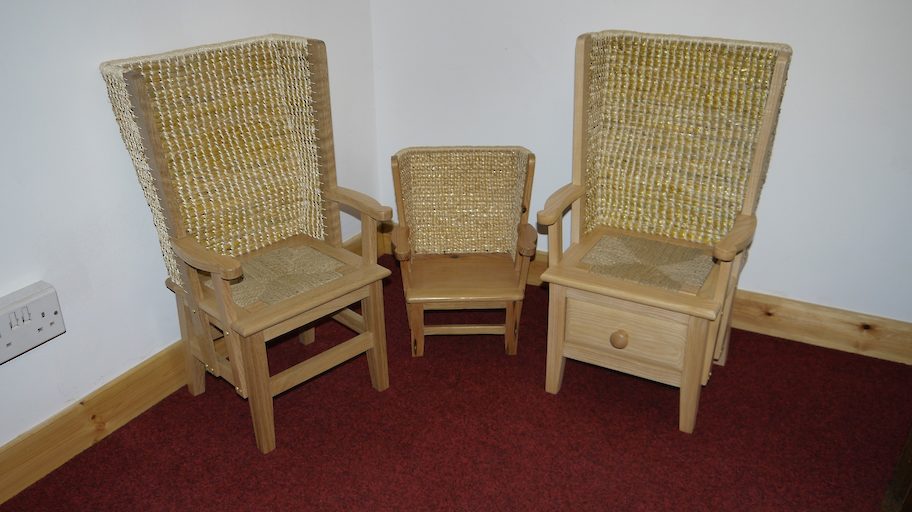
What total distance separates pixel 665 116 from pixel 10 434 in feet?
6.79

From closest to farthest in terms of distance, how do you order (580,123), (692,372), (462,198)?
(692,372), (580,123), (462,198)

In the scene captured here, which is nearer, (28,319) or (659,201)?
(28,319)

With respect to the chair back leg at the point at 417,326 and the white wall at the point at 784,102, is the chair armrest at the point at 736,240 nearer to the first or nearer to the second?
the white wall at the point at 784,102

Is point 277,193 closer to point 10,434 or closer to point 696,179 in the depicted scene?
point 10,434

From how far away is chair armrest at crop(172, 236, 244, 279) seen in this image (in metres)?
1.80

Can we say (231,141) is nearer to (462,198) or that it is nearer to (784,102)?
(462,198)

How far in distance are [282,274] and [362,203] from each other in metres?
0.31

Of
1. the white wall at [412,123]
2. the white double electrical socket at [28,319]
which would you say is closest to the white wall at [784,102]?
the white wall at [412,123]

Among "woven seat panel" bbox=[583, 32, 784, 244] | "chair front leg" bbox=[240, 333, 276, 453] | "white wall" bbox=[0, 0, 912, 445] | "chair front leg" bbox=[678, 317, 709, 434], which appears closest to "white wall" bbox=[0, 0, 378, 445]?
"white wall" bbox=[0, 0, 912, 445]

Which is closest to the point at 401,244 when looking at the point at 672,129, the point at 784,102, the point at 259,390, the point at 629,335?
the point at 259,390

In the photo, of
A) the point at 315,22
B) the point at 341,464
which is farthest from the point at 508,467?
the point at 315,22

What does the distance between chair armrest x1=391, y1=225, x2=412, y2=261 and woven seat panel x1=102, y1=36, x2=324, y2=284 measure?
24 centimetres

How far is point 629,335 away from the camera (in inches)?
83.1

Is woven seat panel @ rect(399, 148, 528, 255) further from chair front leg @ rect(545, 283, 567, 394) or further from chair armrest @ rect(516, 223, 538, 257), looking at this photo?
chair front leg @ rect(545, 283, 567, 394)
